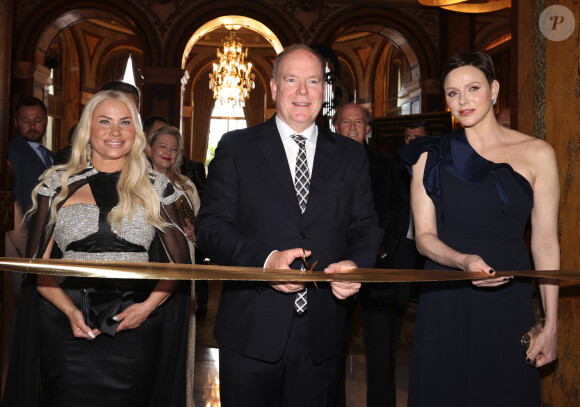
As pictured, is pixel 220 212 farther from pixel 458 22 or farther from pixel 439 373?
pixel 458 22

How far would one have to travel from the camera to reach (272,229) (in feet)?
7.30

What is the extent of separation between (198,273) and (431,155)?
1056mm

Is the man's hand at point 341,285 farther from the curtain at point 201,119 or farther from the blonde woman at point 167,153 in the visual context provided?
the curtain at point 201,119

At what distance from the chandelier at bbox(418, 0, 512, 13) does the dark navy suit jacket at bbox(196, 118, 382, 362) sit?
3.74 m

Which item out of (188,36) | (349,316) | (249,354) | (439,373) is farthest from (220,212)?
(188,36)

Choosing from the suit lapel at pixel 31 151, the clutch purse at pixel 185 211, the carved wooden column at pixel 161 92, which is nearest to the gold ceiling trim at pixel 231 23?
the carved wooden column at pixel 161 92

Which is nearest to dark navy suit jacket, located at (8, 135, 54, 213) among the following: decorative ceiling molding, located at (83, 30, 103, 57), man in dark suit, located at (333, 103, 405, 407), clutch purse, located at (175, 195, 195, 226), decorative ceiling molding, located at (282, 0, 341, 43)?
clutch purse, located at (175, 195, 195, 226)

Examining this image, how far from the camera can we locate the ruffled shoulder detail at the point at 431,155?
7.70ft

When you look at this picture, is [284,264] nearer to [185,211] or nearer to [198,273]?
[198,273]

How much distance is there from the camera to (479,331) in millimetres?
2252

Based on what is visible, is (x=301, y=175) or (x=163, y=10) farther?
(x=163, y=10)

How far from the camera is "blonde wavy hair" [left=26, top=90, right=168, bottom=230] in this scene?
2574mm

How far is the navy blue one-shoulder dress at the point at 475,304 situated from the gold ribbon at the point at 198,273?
19 cm

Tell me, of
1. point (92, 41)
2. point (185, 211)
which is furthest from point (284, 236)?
point (92, 41)
